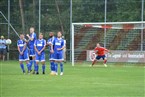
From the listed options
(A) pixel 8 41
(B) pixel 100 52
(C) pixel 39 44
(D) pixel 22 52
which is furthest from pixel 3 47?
(C) pixel 39 44

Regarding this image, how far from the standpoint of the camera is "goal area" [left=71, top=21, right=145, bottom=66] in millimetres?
35250

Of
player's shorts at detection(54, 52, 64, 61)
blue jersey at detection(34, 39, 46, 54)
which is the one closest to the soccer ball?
blue jersey at detection(34, 39, 46, 54)

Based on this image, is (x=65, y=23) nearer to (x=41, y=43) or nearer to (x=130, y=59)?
(x=130, y=59)

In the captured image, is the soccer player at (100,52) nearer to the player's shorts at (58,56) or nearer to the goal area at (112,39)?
the goal area at (112,39)

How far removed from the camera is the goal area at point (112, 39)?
35.2m

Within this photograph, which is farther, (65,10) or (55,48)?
(65,10)

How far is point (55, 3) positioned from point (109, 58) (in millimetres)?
9091

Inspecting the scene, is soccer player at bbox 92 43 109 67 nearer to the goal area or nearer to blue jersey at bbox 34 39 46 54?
the goal area

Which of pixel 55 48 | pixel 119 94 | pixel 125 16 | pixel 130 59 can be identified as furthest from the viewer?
pixel 125 16

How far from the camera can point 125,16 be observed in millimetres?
41312

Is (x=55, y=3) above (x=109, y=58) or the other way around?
above

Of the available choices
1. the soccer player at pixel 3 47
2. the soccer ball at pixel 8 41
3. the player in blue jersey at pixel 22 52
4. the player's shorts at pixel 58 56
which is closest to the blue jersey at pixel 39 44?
the player in blue jersey at pixel 22 52

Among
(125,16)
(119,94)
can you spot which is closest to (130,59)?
(125,16)

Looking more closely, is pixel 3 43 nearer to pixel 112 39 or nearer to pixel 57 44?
pixel 112 39
